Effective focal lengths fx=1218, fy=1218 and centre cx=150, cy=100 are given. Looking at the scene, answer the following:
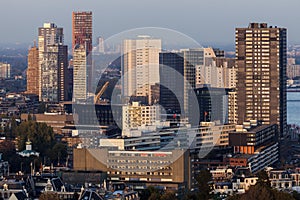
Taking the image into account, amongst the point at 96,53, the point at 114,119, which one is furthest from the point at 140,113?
the point at 96,53

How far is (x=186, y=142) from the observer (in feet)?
53.4

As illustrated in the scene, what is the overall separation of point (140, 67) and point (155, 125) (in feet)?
23.5

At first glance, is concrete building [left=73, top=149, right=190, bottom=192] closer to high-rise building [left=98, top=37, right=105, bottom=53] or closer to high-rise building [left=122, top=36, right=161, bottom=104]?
high-rise building [left=122, top=36, right=161, bottom=104]

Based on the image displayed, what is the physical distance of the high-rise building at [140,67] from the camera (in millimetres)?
22672

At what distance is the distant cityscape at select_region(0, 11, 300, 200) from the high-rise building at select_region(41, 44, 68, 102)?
0.03 meters

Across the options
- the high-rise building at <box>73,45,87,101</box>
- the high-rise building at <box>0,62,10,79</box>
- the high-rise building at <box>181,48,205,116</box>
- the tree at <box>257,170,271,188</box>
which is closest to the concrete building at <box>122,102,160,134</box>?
the high-rise building at <box>181,48,205,116</box>

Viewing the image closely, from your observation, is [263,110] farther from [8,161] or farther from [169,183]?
[169,183]

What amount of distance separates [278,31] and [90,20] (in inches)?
575

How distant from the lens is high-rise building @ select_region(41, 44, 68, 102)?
30281 millimetres

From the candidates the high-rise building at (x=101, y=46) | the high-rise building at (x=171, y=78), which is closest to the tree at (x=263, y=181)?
the high-rise building at (x=171, y=78)

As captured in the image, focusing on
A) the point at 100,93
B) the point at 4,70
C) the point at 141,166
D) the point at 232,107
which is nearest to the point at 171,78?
the point at 100,93

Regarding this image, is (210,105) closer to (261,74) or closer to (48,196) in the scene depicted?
(261,74)

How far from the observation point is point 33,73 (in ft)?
108

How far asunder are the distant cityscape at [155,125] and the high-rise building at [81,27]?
183 centimetres
